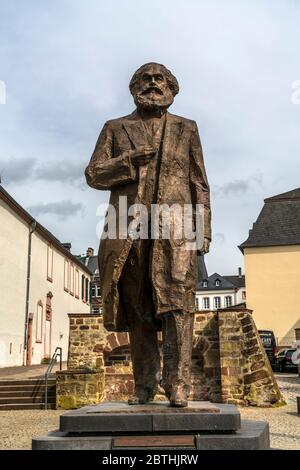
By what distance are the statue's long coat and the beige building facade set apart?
33124 mm

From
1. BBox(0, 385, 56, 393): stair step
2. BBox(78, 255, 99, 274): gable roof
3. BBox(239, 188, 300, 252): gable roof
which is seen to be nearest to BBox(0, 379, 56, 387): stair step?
BBox(0, 385, 56, 393): stair step

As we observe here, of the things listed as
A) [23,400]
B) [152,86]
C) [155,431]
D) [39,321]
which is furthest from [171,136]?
[39,321]

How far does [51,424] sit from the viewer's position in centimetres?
1103

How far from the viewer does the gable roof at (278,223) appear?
38.8m

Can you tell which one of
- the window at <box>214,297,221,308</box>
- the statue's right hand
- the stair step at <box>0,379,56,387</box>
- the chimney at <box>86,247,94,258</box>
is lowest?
the stair step at <box>0,379,56,387</box>

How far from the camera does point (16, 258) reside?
27.2 m

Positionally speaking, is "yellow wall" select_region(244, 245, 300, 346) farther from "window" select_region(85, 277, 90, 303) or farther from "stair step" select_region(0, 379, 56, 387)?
"stair step" select_region(0, 379, 56, 387)

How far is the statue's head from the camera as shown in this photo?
479 centimetres

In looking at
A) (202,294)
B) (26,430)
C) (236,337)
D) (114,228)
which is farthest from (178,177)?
(202,294)

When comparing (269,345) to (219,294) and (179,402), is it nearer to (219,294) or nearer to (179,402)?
(179,402)

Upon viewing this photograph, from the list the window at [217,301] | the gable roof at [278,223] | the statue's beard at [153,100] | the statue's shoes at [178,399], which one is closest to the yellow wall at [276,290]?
the gable roof at [278,223]
